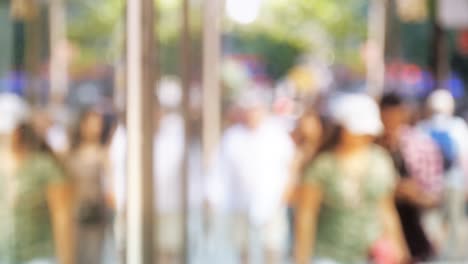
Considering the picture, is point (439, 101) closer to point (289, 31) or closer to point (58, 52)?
point (289, 31)

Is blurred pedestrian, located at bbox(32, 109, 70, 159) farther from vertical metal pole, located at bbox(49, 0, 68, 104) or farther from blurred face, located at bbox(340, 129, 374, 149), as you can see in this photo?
blurred face, located at bbox(340, 129, 374, 149)

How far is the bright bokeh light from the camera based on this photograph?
78.1 inches

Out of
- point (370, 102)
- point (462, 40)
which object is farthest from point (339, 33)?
point (462, 40)

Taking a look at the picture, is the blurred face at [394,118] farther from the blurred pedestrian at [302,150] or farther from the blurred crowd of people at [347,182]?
the blurred pedestrian at [302,150]

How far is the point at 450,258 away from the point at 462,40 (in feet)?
1.79

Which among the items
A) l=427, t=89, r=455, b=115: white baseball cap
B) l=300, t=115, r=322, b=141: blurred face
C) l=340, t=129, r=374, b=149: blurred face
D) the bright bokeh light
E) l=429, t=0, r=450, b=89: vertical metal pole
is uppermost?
the bright bokeh light

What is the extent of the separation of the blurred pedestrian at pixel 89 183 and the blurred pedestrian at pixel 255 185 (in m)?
0.26

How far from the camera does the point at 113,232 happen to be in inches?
75.8

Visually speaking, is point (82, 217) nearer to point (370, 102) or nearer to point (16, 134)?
point (16, 134)

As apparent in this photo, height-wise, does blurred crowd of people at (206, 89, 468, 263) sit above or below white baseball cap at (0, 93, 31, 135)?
below

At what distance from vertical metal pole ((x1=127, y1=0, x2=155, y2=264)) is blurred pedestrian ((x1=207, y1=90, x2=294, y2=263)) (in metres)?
0.16

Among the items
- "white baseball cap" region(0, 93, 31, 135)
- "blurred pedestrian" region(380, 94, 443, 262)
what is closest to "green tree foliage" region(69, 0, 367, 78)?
"blurred pedestrian" region(380, 94, 443, 262)

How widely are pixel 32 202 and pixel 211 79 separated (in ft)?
1.64

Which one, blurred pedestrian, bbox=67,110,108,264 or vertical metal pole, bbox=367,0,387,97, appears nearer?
blurred pedestrian, bbox=67,110,108,264
